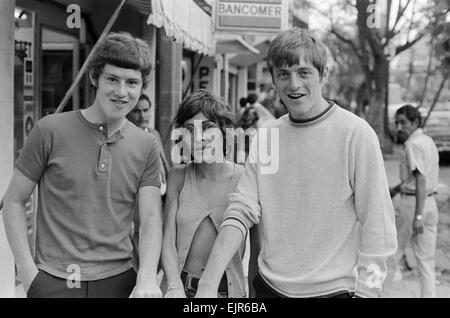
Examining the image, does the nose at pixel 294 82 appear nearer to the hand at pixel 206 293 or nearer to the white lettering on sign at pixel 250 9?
the hand at pixel 206 293

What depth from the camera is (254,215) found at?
2.17 m

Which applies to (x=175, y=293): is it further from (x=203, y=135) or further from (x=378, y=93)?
(x=378, y=93)

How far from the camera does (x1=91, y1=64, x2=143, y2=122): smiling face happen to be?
2.19 metres

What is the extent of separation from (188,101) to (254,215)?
0.57m

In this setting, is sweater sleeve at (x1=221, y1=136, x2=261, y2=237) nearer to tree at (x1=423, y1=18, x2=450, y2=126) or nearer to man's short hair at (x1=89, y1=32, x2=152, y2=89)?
man's short hair at (x1=89, y1=32, x2=152, y2=89)

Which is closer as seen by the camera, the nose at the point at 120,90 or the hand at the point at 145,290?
the hand at the point at 145,290

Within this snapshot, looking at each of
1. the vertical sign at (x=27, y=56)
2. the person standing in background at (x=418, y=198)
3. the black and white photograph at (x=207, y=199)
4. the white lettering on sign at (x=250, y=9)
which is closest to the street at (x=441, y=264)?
the person standing in background at (x=418, y=198)

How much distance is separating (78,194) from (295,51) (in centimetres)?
87

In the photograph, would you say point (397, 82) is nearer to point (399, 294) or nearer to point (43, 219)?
point (399, 294)

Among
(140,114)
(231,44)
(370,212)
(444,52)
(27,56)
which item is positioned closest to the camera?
(370,212)

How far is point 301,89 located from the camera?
2123 millimetres

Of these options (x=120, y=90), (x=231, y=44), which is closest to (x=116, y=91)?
(x=120, y=90)

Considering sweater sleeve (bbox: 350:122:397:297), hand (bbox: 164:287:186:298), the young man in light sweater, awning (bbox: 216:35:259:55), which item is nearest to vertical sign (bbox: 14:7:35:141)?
hand (bbox: 164:287:186:298)

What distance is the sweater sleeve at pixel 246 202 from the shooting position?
85.7 inches
